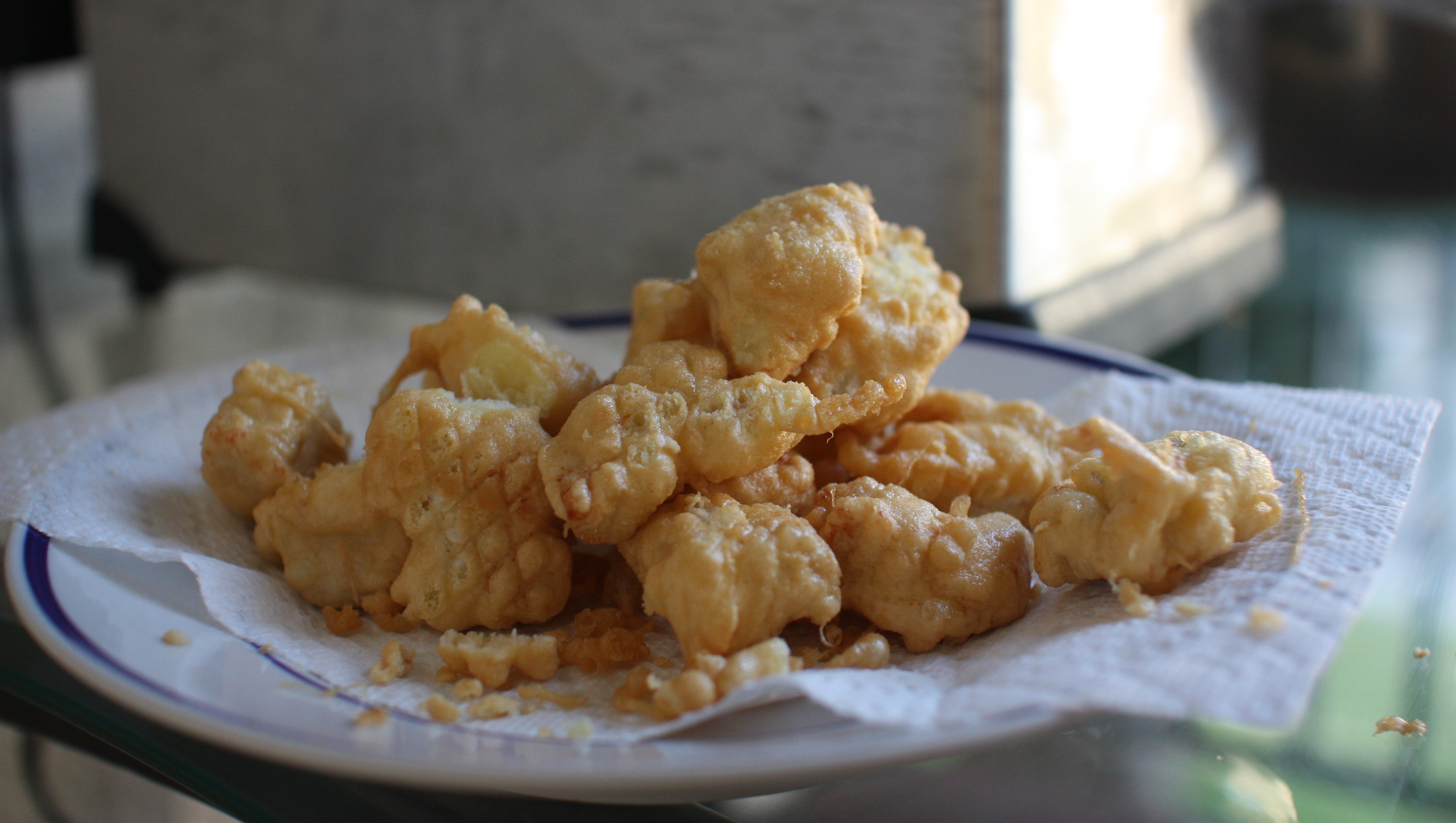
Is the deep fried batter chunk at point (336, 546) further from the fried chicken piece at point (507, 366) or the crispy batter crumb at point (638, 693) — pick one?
the crispy batter crumb at point (638, 693)

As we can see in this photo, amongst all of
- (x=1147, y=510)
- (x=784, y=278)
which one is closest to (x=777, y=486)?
(x=784, y=278)

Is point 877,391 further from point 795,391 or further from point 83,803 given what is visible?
point 83,803

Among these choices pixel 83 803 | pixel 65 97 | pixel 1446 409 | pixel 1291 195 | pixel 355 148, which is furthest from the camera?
pixel 65 97

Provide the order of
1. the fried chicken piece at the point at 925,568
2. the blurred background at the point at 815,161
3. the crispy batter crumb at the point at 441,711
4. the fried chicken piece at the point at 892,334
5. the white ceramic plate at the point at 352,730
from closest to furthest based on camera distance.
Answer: the white ceramic plate at the point at 352,730 < the crispy batter crumb at the point at 441,711 < the fried chicken piece at the point at 925,568 < the fried chicken piece at the point at 892,334 < the blurred background at the point at 815,161

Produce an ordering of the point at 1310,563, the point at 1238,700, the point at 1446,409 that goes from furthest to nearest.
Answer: the point at 1446,409
the point at 1310,563
the point at 1238,700

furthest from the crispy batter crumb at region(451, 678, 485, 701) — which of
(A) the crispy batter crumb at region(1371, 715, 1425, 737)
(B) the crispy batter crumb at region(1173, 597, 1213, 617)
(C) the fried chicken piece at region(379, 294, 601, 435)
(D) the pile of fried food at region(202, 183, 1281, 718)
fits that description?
(A) the crispy batter crumb at region(1371, 715, 1425, 737)

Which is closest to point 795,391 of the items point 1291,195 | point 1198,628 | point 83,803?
point 1198,628

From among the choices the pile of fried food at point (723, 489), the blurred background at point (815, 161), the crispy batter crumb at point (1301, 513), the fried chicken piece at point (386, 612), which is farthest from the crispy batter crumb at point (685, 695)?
the blurred background at point (815, 161)

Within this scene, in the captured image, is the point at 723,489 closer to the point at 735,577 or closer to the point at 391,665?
the point at 735,577
